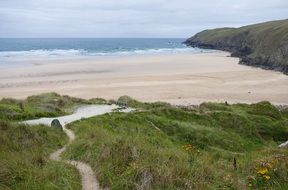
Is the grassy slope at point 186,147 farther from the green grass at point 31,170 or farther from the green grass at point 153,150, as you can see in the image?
the green grass at point 31,170

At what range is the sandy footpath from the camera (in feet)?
133

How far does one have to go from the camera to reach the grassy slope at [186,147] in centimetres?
820

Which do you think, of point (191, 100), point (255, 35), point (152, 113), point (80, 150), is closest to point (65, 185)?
point (80, 150)

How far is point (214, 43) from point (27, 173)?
134274 mm

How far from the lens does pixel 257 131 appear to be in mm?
23141

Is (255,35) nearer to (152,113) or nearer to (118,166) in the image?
(152,113)

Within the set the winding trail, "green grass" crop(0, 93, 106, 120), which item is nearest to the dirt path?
the winding trail

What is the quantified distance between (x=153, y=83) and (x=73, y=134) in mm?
32067

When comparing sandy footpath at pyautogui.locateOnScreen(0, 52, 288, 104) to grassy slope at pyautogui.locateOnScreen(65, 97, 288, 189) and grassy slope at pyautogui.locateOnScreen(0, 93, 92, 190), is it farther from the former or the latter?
grassy slope at pyautogui.locateOnScreen(0, 93, 92, 190)

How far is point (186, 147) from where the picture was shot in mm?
11336

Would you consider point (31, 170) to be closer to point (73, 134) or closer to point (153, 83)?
point (73, 134)

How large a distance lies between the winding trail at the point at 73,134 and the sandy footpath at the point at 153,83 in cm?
1177

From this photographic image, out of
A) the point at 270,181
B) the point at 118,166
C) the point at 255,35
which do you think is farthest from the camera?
the point at 255,35

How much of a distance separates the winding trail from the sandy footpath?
11.8m
